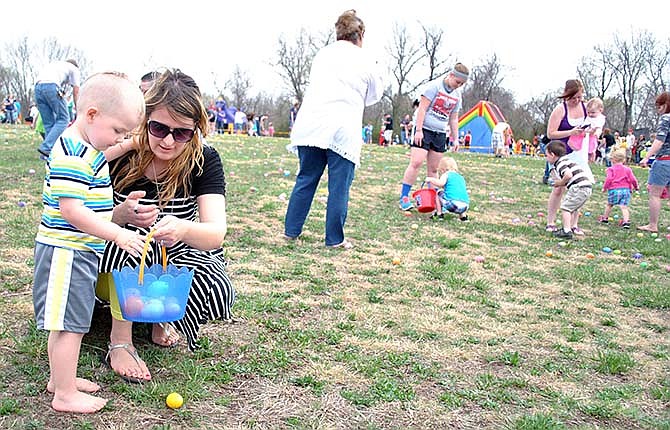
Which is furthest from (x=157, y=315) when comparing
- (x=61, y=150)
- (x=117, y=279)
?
(x=61, y=150)

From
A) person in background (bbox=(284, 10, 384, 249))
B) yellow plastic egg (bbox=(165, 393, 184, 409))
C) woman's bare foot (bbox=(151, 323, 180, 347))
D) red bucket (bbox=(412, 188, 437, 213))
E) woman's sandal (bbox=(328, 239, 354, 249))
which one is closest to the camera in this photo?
yellow plastic egg (bbox=(165, 393, 184, 409))

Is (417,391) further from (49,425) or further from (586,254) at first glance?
(586,254)

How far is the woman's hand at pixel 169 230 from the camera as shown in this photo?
7.76 feet

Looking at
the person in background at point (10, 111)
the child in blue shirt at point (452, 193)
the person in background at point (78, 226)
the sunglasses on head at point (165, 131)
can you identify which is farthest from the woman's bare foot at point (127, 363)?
the person in background at point (10, 111)

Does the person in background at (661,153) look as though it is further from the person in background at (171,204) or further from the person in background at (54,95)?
the person in background at (54,95)

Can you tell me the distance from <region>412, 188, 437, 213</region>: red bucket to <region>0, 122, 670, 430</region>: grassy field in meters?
1.00

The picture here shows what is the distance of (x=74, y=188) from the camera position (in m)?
2.11

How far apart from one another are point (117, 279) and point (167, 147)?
23.8 inches

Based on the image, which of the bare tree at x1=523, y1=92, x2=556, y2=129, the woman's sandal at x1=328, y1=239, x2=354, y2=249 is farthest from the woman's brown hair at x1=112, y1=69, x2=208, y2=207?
the bare tree at x1=523, y1=92, x2=556, y2=129

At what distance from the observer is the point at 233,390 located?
2594 mm

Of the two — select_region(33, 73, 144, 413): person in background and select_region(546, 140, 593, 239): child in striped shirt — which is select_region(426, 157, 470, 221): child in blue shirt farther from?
select_region(33, 73, 144, 413): person in background

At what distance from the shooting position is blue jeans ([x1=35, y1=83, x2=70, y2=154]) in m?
8.18

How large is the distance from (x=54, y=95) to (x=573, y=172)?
22.0ft

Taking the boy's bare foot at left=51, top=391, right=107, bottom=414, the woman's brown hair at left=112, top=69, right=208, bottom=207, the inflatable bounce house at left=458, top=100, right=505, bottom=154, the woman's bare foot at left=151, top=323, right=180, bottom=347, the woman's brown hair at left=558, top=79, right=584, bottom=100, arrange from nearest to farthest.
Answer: the boy's bare foot at left=51, top=391, right=107, bottom=414
the woman's brown hair at left=112, top=69, right=208, bottom=207
the woman's bare foot at left=151, top=323, right=180, bottom=347
the woman's brown hair at left=558, top=79, right=584, bottom=100
the inflatable bounce house at left=458, top=100, right=505, bottom=154
